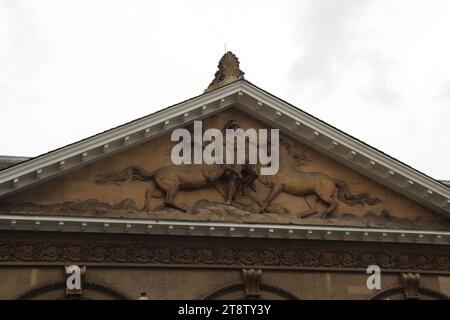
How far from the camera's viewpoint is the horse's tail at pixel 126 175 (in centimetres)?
1997

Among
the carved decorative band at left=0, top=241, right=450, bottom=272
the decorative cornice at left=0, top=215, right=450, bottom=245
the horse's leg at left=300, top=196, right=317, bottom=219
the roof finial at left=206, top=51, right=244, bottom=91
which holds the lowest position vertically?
the carved decorative band at left=0, top=241, right=450, bottom=272

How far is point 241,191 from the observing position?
20625 mm

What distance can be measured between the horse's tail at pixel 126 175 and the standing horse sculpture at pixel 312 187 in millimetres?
3254

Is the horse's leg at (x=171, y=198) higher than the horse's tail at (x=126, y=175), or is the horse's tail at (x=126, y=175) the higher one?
the horse's tail at (x=126, y=175)

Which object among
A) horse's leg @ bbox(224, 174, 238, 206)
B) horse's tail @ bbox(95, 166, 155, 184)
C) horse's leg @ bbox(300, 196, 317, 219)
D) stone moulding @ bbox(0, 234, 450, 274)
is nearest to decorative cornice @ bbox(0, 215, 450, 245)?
stone moulding @ bbox(0, 234, 450, 274)

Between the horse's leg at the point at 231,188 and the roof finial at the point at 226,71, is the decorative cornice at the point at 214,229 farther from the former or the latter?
the roof finial at the point at 226,71

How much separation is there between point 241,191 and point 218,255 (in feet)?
6.63

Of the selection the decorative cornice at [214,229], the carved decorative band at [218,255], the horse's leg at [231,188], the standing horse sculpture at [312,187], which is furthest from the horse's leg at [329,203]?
the horse's leg at [231,188]

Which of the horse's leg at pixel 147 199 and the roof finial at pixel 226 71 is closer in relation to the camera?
the horse's leg at pixel 147 199

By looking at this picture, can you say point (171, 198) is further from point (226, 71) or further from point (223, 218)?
point (226, 71)

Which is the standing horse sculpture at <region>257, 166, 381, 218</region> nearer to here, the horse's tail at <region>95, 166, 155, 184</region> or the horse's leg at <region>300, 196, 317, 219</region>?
the horse's leg at <region>300, 196, 317, 219</region>

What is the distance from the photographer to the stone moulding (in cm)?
1881

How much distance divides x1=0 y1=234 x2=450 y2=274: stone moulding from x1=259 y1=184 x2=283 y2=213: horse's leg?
969 millimetres

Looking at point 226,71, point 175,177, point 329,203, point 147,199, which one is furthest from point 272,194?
point 226,71
